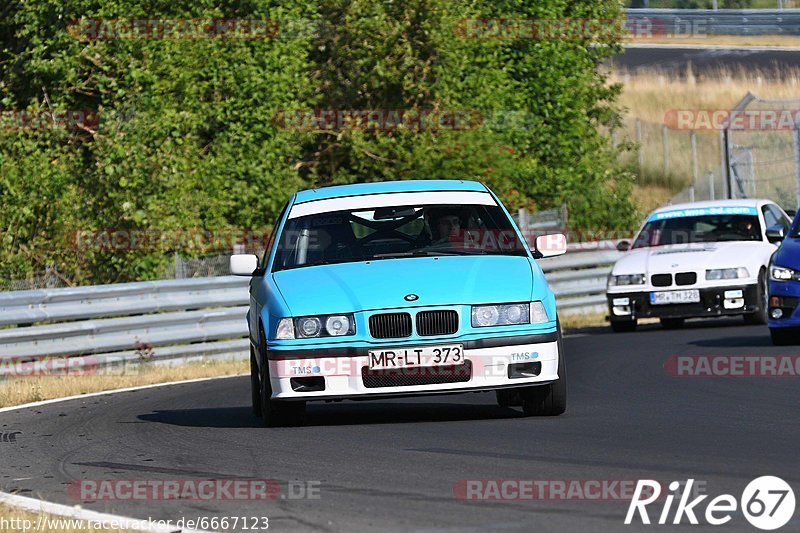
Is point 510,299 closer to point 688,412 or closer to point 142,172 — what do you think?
point 688,412

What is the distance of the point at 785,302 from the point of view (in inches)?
595

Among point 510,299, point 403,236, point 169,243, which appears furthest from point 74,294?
point 510,299

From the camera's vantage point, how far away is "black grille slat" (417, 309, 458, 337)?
31.0ft

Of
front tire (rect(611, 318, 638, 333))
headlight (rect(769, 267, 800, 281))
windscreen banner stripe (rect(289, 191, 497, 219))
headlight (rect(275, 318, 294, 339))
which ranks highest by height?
windscreen banner stripe (rect(289, 191, 497, 219))

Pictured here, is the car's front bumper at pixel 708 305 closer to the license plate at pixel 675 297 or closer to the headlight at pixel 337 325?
the license plate at pixel 675 297

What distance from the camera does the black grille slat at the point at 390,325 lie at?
9.46 m

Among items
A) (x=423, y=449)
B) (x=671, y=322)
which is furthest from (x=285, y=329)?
(x=671, y=322)

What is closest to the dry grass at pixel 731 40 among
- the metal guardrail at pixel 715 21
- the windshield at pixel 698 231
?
the metal guardrail at pixel 715 21

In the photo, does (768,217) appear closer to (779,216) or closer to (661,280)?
(779,216)

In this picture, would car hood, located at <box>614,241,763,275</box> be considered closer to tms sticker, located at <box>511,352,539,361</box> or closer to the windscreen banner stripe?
the windscreen banner stripe

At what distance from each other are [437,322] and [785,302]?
6564 mm

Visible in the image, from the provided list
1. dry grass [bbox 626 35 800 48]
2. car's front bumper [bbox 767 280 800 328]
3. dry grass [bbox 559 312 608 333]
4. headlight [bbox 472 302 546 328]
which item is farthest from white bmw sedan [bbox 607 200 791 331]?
dry grass [bbox 626 35 800 48]

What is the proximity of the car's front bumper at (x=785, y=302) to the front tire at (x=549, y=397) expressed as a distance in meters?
5.65

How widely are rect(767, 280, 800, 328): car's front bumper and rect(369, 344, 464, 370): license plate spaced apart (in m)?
6.45
